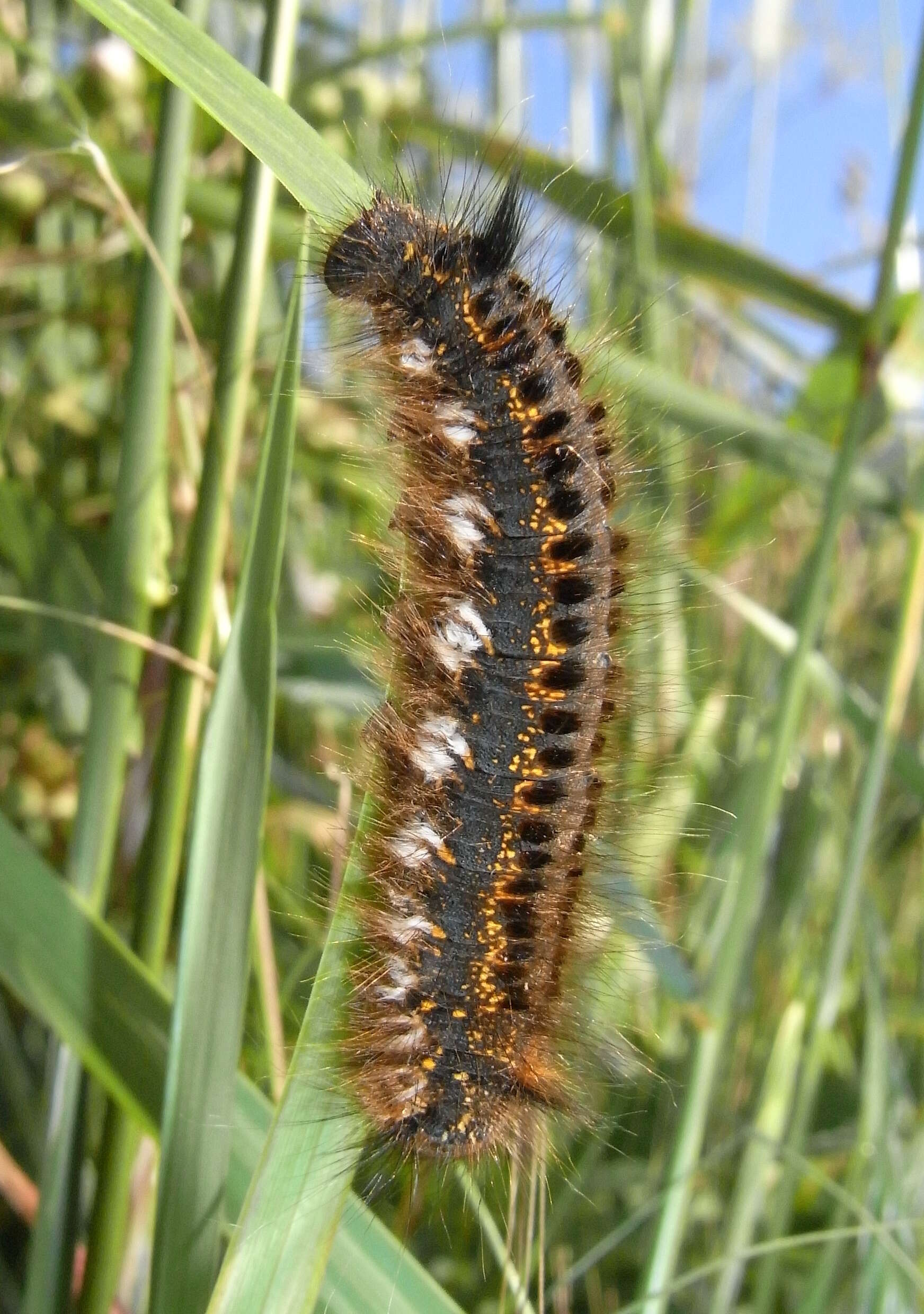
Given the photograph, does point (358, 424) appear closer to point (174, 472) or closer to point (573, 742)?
point (174, 472)

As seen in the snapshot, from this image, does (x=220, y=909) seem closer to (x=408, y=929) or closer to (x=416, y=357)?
(x=408, y=929)

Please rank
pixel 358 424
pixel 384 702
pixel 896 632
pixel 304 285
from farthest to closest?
pixel 358 424 → pixel 896 632 → pixel 384 702 → pixel 304 285

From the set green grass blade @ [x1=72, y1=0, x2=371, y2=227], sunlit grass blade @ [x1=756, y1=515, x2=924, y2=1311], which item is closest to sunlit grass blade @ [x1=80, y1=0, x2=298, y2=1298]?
green grass blade @ [x1=72, y1=0, x2=371, y2=227]

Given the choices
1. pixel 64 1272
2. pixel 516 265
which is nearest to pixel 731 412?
pixel 516 265

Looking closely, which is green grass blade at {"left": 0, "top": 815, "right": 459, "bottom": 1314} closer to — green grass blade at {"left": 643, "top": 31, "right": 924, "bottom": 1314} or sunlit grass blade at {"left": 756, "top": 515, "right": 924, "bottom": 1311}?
green grass blade at {"left": 643, "top": 31, "right": 924, "bottom": 1314}

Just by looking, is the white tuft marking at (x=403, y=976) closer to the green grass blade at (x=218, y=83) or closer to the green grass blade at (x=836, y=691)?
the green grass blade at (x=836, y=691)
